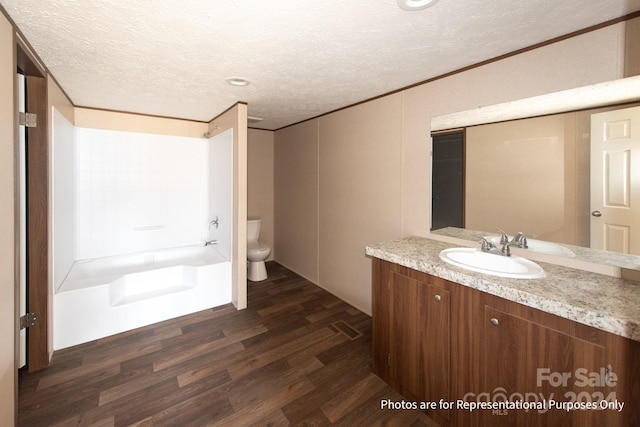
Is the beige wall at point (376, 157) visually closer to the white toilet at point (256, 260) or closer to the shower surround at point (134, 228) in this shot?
the white toilet at point (256, 260)

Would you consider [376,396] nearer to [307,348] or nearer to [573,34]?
[307,348]

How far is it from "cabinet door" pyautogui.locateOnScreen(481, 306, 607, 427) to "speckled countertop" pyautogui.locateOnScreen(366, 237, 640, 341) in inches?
4.4

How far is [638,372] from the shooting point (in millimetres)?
950

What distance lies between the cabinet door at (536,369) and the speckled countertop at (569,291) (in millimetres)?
112

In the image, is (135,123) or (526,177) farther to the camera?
(135,123)

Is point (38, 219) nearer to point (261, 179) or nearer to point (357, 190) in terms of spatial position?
point (357, 190)

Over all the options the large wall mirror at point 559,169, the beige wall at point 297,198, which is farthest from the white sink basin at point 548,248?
the beige wall at point 297,198

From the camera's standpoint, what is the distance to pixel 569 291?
1.17 metres

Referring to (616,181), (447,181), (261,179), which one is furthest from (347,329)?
(261,179)

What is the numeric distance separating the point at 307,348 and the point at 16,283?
193cm

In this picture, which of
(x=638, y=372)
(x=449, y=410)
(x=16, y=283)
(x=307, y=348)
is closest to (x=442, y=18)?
(x=638, y=372)

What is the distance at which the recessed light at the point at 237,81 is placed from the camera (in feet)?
7.05

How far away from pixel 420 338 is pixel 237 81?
2402 millimetres

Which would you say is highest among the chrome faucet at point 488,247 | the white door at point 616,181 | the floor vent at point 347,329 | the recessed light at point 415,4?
the recessed light at point 415,4
